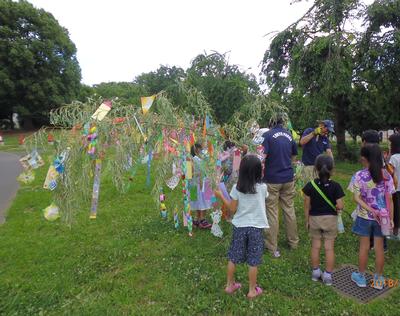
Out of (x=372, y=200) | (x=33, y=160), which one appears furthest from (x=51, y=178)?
(x=372, y=200)

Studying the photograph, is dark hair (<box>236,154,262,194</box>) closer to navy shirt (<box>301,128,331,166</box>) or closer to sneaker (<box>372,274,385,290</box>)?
sneaker (<box>372,274,385,290</box>)

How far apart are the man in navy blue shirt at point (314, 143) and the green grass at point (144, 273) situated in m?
0.97

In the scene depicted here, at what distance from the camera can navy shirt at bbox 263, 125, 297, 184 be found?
4062 mm

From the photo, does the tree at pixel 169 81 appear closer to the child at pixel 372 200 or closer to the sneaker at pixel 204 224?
the sneaker at pixel 204 224

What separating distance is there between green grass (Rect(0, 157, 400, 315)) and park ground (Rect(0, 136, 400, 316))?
1 cm

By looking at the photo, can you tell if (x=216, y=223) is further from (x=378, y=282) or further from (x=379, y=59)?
(x=379, y=59)

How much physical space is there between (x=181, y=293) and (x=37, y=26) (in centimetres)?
Result: 3400

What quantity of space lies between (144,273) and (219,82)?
8.26 ft

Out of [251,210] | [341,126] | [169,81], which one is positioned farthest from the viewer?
[341,126]

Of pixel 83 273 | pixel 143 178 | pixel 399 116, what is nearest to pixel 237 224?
pixel 83 273

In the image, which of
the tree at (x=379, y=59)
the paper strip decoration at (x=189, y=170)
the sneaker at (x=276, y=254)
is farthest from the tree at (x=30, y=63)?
the sneaker at (x=276, y=254)

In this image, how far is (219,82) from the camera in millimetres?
4098

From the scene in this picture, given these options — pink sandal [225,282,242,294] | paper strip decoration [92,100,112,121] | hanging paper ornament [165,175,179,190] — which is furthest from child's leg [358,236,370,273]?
paper strip decoration [92,100,112,121]

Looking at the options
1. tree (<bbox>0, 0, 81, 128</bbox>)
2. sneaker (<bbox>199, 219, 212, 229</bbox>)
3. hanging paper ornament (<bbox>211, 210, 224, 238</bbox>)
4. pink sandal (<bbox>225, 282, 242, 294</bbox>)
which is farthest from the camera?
tree (<bbox>0, 0, 81, 128</bbox>)
